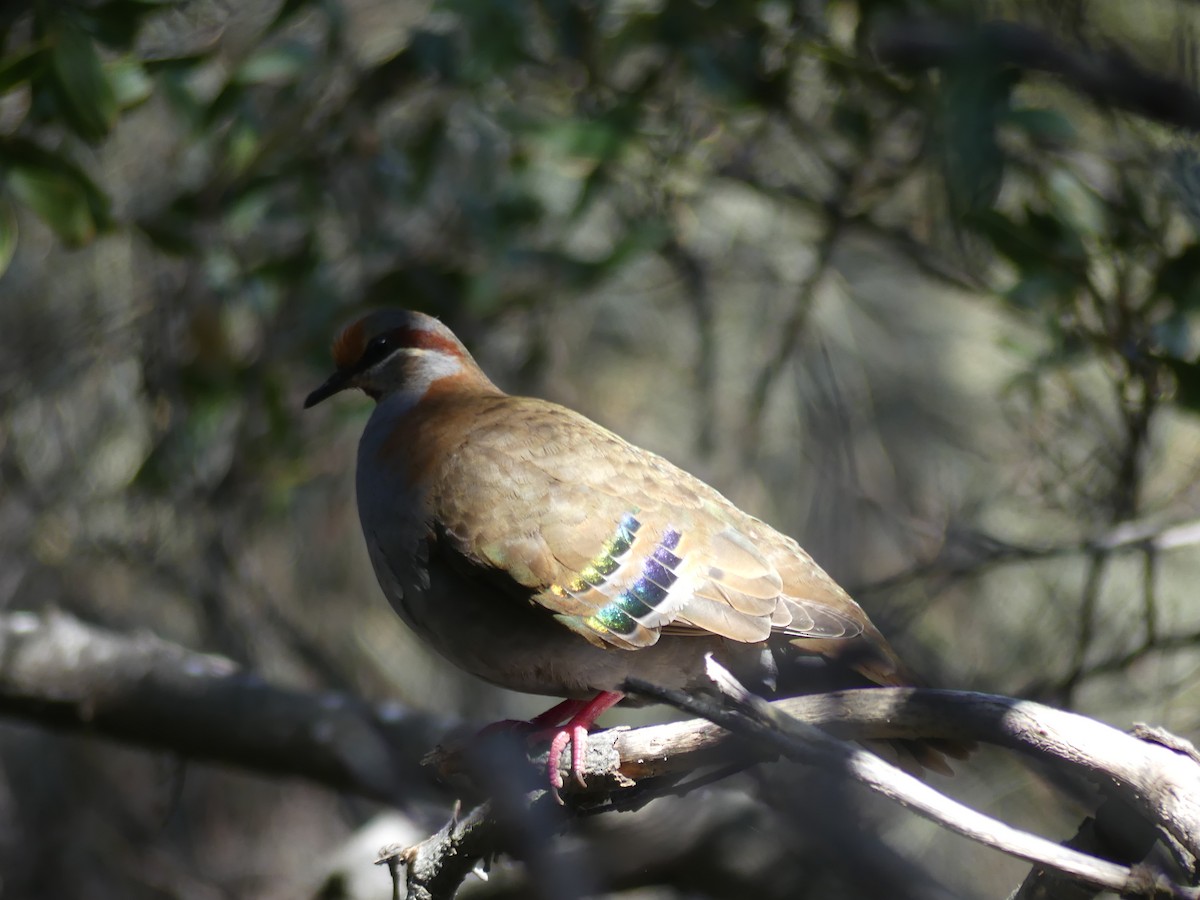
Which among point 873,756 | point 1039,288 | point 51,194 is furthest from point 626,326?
point 873,756

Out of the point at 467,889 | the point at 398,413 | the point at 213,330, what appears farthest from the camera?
the point at 213,330

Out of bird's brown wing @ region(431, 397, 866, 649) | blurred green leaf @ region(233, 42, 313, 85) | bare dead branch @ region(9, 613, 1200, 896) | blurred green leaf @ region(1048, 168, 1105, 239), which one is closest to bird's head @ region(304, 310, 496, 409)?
bird's brown wing @ region(431, 397, 866, 649)

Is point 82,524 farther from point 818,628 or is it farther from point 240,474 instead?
point 818,628

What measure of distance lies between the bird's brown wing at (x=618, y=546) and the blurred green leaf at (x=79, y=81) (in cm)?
118

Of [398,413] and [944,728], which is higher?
[944,728]

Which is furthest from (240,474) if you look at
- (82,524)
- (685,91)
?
(685,91)

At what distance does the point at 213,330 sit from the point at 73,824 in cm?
329

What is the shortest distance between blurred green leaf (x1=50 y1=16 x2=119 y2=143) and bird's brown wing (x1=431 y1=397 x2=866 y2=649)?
118cm

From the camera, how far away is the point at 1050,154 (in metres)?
4.21

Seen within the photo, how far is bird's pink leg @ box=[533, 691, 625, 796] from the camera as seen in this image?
2.38 m

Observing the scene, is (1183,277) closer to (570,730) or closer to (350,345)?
(570,730)

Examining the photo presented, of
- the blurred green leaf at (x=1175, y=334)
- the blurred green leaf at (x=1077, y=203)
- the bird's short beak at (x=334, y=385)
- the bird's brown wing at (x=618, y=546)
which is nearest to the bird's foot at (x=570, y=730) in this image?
the bird's brown wing at (x=618, y=546)

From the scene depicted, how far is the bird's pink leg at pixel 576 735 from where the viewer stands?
2.38 metres

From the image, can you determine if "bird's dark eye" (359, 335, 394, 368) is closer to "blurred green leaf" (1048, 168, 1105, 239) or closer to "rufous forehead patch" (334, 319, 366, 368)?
"rufous forehead patch" (334, 319, 366, 368)
